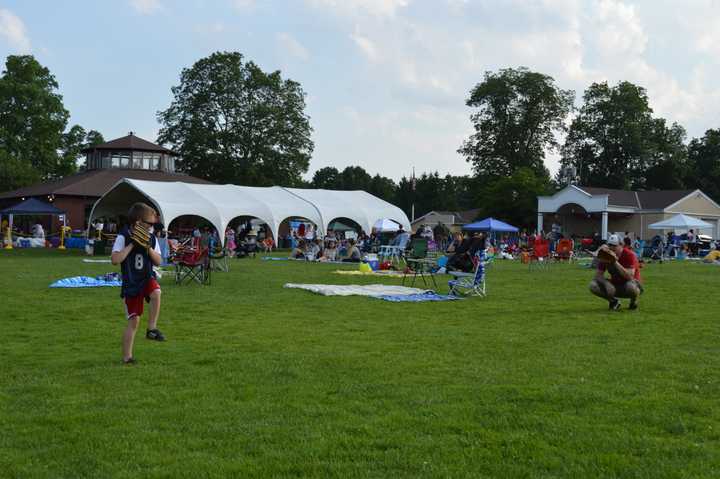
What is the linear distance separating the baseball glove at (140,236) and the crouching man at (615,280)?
7.05 m

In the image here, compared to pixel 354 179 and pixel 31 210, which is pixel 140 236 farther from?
pixel 354 179

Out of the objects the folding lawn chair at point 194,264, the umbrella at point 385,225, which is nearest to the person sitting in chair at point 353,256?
the umbrella at point 385,225

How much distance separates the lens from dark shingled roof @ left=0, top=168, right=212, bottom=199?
42656mm

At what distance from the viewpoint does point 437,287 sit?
15609mm

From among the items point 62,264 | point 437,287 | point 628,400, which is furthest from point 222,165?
point 628,400

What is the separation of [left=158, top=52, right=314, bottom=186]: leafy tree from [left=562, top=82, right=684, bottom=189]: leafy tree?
84.3 ft

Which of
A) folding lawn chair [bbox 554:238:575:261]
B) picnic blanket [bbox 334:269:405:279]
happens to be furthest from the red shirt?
folding lawn chair [bbox 554:238:575:261]

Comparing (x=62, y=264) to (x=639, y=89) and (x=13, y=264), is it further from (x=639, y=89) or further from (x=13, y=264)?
(x=639, y=89)

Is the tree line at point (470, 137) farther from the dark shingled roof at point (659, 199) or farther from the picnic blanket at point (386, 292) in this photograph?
the picnic blanket at point (386, 292)

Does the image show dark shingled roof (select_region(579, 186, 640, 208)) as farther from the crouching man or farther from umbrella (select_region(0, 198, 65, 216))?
the crouching man

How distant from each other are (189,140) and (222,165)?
2999 millimetres

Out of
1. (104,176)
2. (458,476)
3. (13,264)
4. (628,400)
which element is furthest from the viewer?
(104,176)

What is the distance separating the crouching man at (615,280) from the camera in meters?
11.3

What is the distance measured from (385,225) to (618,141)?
3483 cm
